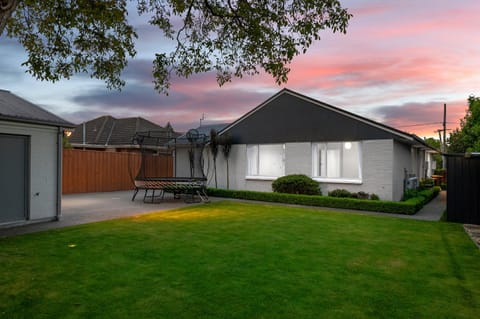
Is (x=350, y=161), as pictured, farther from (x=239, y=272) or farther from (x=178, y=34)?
(x=239, y=272)

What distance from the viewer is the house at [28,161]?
24.6 ft

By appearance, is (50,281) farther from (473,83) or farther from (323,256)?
(473,83)

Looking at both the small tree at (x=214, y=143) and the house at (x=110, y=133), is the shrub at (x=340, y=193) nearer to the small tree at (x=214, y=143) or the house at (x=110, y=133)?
the small tree at (x=214, y=143)

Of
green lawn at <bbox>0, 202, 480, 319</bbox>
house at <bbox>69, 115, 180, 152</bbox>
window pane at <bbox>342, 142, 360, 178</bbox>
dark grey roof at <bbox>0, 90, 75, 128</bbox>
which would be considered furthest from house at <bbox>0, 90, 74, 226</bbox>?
house at <bbox>69, 115, 180, 152</bbox>

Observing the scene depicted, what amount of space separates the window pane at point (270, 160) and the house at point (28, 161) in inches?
372

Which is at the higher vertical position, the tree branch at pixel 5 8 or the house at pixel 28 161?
the tree branch at pixel 5 8

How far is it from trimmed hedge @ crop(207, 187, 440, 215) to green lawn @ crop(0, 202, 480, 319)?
8.46 feet

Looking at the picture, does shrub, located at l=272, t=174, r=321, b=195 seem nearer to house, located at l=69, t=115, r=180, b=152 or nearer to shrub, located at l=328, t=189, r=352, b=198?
shrub, located at l=328, t=189, r=352, b=198

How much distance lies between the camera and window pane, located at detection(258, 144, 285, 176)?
15.7 meters

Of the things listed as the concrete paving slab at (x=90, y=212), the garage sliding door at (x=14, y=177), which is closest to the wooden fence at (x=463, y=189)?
the concrete paving slab at (x=90, y=212)

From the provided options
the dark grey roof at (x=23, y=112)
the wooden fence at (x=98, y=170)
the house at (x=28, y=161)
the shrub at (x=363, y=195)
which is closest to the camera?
the dark grey roof at (x=23, y=112)

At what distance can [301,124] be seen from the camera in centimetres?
1428

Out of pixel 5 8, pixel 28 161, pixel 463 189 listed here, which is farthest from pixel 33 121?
pixel 463 189

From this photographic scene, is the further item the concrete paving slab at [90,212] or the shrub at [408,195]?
the shrub at [408,195]
